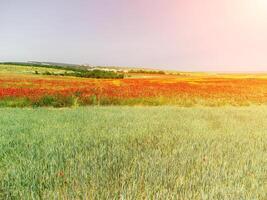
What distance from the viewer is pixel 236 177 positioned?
388cm

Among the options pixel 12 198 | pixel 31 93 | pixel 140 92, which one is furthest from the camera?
pixel 140 92

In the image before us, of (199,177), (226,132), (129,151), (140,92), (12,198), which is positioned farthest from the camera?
(140,92)

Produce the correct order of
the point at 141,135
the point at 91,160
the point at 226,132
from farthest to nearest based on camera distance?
the point at 226,132, the point at 141,135, the point at 91,160

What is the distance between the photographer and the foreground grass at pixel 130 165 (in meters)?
3.25

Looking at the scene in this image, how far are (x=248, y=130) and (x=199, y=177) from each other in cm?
461

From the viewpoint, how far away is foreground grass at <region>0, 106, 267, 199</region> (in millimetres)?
3246

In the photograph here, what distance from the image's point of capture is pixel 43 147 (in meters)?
5.01

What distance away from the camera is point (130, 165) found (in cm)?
409

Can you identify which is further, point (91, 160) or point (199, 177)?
point (91, 160)

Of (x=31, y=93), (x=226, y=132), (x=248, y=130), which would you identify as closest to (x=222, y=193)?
(x=226, y=132)

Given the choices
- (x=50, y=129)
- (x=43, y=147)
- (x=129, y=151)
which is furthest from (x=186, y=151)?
(x=50, y=129)

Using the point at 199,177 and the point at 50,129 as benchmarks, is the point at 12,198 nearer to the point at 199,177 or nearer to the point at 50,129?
the point at 199,177

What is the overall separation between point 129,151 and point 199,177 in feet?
4.89

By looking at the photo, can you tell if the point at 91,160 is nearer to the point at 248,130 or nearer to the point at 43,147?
the point at 43,147
